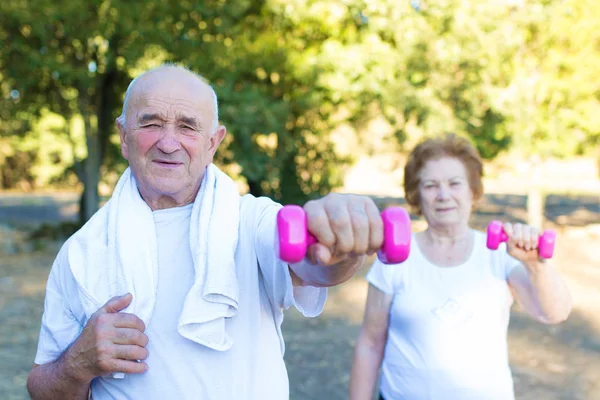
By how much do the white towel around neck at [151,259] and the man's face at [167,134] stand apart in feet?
0.20

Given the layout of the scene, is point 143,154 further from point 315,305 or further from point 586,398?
point 586,398

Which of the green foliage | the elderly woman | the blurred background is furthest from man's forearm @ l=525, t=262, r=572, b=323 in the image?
the green foliage

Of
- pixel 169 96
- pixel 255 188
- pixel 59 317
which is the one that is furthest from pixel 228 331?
pixel 255 188

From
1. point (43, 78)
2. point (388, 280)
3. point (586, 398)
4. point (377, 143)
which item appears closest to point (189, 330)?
point (388, 280)

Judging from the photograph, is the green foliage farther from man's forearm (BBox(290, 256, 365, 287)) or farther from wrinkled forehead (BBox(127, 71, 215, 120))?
man's forearm (BBox(290, 256, 365, 287))

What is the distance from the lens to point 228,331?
161 cm

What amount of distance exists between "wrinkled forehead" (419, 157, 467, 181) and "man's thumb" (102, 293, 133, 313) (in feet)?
5.21

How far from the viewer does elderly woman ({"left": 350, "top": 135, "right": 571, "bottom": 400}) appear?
231cm

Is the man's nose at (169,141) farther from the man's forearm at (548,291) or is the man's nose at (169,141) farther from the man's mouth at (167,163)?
the man's forearm at (548,291)

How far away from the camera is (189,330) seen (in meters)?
1.55

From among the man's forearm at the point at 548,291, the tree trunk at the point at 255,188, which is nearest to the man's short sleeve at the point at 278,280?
the man's forearm at the point at 548,291

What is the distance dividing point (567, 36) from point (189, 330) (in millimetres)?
12257

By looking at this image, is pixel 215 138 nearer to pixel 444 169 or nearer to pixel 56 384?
pixel 56 384

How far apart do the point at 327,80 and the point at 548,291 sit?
10.6 metres
